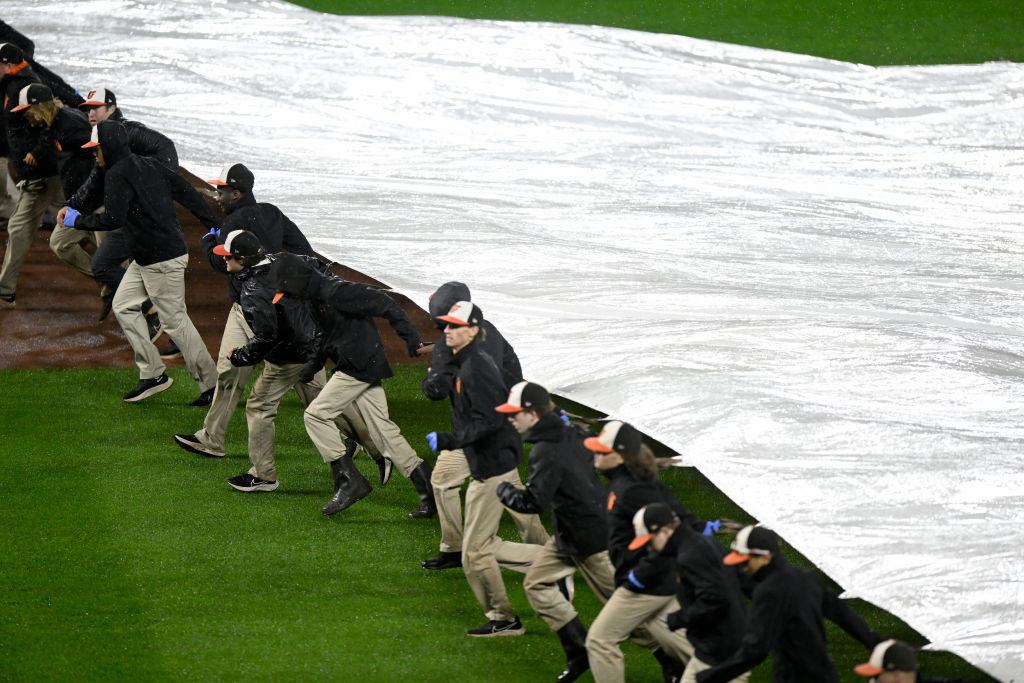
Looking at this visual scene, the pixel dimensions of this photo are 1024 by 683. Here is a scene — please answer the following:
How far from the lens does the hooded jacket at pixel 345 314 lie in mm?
9023

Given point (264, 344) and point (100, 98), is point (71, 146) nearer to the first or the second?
point (100, 98)

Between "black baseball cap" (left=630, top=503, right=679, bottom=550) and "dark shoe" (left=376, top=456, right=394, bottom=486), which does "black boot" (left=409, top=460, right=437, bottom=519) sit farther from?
"black baseball cap" (left=630, top=503, right=679, bottom=550)

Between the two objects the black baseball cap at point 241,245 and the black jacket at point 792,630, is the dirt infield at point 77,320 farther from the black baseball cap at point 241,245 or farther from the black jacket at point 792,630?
the black jacket at point 792,630

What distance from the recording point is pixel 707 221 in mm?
15086

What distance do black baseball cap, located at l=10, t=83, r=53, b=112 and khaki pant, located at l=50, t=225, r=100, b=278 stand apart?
1.14 meters

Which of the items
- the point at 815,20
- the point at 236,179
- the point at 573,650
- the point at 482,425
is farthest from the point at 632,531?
the point at 815,20

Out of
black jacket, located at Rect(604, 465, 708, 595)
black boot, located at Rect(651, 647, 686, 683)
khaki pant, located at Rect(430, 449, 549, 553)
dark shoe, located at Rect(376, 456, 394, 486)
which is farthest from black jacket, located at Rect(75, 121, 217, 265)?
black boot, located at Rect(651, 647, 686, 683)

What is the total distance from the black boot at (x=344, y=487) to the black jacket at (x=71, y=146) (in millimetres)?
4494

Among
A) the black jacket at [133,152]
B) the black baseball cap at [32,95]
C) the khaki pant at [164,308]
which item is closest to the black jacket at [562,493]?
the khaki pant at [164,308]

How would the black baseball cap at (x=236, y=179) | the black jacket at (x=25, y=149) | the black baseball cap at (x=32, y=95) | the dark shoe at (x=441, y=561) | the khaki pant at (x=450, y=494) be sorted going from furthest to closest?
the black jacket at (x=25, y=149)
the black baseball cap at (x=32, y=95)
the black baseball cap at (x=236, y=179)
the dark shoe at (x=441, y=561)
the khaki pant at (x=450, y=494)

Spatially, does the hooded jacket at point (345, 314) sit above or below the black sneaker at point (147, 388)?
above

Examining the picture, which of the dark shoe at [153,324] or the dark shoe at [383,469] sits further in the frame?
the dark shoe at [153,324]

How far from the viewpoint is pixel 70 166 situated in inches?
480

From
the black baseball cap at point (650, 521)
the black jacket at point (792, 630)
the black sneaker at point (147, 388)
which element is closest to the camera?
the black jacket at point (792, 630)
